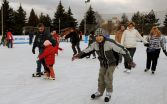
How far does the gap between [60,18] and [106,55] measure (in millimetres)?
60324

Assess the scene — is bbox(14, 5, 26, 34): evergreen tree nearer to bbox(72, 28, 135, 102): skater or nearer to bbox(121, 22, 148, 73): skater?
bbox(121, 22, 148, 73): skater

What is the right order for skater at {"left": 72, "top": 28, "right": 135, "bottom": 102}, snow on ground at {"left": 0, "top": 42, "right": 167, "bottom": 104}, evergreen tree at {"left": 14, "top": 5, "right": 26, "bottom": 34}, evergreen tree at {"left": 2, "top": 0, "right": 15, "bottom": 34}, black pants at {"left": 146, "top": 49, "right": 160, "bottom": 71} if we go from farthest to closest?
evergreen tree at {"left": 14, "top": 5, "right": 26, "bottom": 34} < evergreen tree at {"left": 2, "top": 0, "right": 15, "bottom": 34} < black pants at {"left": 146, "top": 49, "right": 160, "bottom": 71} < snow on ground at {"left": 0, "top": 42, "right": 167, "bottom": 104} < skater at {"left": 72, "top": 28, "right": 135, "bottom": 102}

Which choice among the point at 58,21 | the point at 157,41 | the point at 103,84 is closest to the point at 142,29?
the point at 58,21

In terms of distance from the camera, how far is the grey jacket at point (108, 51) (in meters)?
5.66

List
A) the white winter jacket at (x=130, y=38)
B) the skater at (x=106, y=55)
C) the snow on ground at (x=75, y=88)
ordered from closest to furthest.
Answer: the skater at (x=106, y=55) → the snow on ground at (x=75, y=88) → the white winter jacket at (x=130, y=38)

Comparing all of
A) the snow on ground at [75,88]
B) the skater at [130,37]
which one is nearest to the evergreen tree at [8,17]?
the snow on ground at [75,88]

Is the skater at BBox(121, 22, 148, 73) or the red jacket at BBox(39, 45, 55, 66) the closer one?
the red jacket at BBox(39, 45, 55, 66)

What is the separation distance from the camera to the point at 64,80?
27.8ft

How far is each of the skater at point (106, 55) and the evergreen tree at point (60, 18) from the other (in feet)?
191

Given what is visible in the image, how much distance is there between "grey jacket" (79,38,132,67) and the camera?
18.6 feet

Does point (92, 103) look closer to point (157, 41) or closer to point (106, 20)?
point (157, 41)

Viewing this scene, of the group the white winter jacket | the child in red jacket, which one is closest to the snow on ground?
the child in red jacket

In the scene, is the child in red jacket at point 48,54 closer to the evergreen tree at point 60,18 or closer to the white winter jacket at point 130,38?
the white winter jacket at point 130,38

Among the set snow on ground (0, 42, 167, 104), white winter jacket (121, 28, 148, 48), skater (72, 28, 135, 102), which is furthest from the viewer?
white winter jacket (121, 28, 148, 48)
